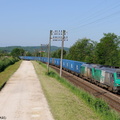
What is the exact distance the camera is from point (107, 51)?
72750mm

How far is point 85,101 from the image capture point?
18.8m

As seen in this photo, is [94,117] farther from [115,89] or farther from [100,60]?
[100,60]

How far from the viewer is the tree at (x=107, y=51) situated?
6900cm

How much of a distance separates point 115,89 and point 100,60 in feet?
158

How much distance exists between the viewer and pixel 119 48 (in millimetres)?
75750

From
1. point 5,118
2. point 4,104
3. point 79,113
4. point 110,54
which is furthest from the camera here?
point 110,54

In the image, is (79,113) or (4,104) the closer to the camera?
(79,113)

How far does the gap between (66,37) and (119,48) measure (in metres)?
34.2

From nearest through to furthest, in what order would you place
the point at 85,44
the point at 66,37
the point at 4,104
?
the point at 4,104 < the point at 66,37 < the point at 85,44

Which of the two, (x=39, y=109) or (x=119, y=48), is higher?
(x=119, y=48)

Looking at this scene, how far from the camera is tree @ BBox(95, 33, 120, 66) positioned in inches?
2717

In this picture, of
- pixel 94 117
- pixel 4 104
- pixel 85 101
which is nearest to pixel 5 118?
pixel 4 104

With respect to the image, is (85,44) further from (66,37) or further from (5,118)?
(5,118)

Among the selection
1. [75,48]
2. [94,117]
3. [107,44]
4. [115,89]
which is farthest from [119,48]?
[94,117]
